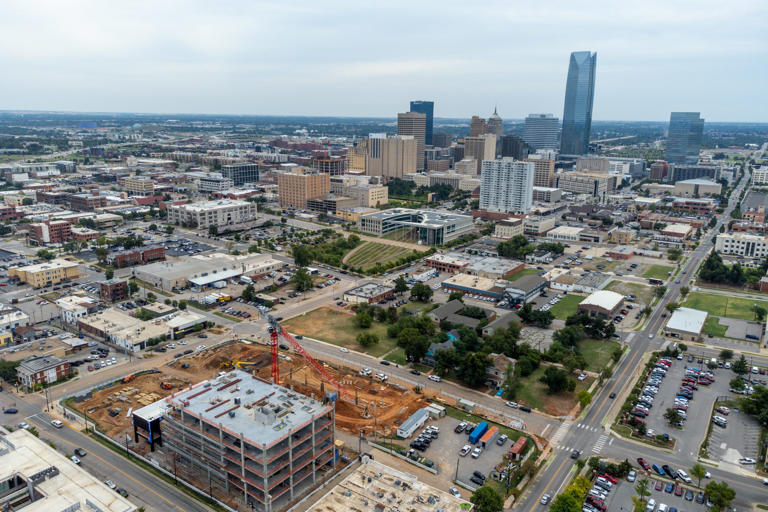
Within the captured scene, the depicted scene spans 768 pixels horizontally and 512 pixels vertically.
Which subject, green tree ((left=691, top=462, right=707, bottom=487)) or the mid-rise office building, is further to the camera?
the mid-rise office building

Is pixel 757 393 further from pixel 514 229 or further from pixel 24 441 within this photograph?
pixel 514 229

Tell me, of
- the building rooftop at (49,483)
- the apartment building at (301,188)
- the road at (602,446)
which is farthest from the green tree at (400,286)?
the apartment building at (301,188)

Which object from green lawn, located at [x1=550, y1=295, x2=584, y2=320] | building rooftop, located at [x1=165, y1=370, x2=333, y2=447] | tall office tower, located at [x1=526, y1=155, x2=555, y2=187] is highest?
tall office tower, located at [x1=526, y1=155, x2=555, y2=187]

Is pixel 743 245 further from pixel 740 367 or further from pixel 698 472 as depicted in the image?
pixel 698 472

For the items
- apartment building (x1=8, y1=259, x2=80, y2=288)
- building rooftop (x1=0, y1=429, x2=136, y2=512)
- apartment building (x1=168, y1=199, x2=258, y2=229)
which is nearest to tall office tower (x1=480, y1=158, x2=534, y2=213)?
apartment building (x1=168, y1=199, x2=258, y2=229)

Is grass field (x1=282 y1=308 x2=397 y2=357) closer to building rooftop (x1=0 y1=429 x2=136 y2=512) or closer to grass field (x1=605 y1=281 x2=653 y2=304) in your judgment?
building rooftop (x1=0 y1=429 x2=136 y2=512)

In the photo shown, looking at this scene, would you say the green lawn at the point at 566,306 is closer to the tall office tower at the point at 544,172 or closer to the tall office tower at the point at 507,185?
the tall office tower at the point at 507,185

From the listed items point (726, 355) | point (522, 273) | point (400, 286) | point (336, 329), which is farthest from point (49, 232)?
point (726, 355)
